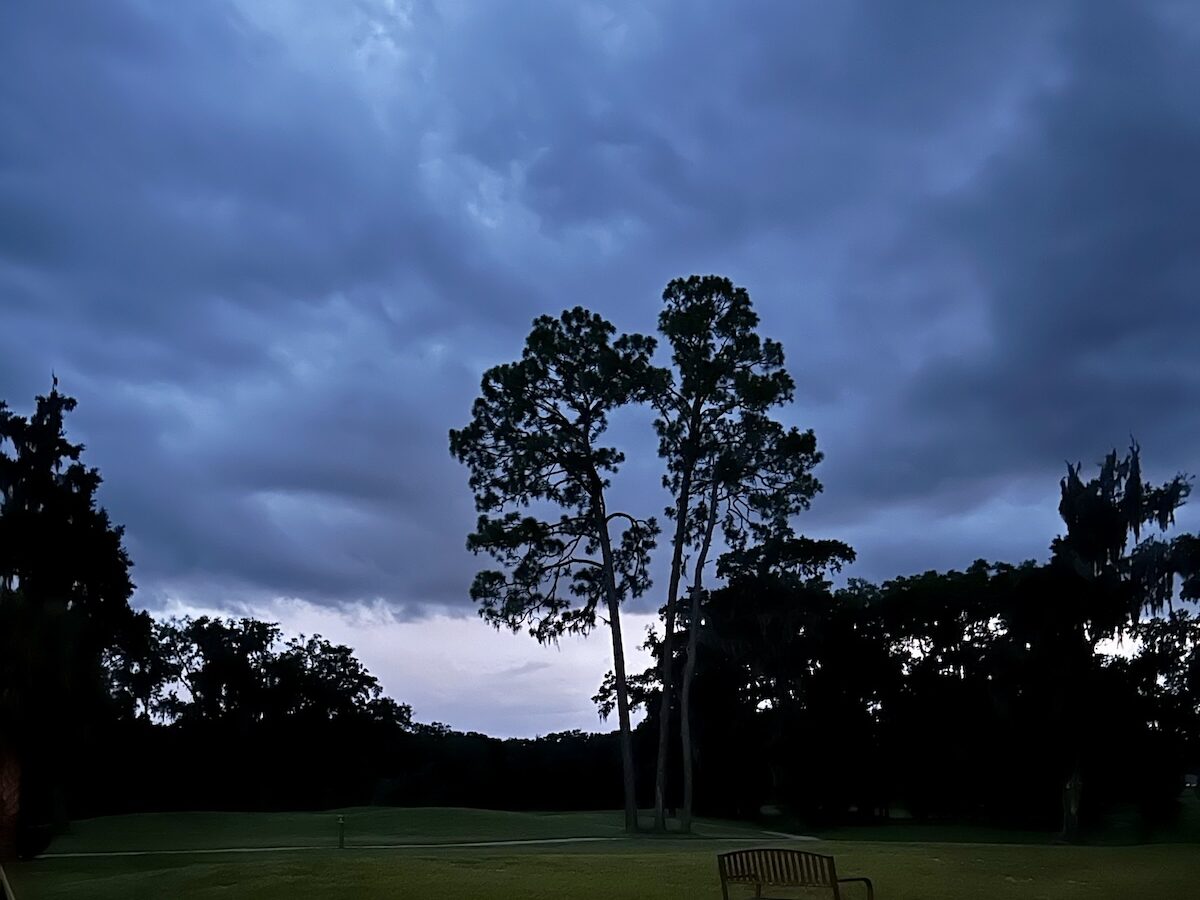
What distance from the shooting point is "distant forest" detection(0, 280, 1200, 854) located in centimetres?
3888

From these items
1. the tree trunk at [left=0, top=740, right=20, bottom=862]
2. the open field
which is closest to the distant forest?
the tree trunk at [left=0, top=740, right=20, bottom=862]

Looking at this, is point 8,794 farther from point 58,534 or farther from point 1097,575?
point 1097,575

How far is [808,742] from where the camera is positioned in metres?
53.1

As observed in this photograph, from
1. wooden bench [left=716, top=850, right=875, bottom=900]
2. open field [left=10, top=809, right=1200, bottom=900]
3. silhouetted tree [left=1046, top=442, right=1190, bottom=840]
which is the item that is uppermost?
silhouetted tree [left=1046, top=442, right=1190, bottom=840]

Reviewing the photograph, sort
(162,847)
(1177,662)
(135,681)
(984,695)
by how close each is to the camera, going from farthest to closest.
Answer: (135,681) → (984,695) → (1177,662) → (162,847)

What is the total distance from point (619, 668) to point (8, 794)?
21.6m

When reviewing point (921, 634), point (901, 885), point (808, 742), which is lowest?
point (901, 885)

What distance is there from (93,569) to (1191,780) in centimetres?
5923

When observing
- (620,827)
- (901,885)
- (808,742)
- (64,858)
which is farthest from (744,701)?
(901,885)

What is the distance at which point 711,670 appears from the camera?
56156 mm

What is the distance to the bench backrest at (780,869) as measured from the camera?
991 centimetres

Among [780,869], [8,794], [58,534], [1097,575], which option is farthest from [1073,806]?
[58,534]

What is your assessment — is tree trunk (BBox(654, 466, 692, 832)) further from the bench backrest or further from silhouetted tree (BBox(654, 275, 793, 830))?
the bench backrest

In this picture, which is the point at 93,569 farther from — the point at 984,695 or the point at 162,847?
the point at 984,695
